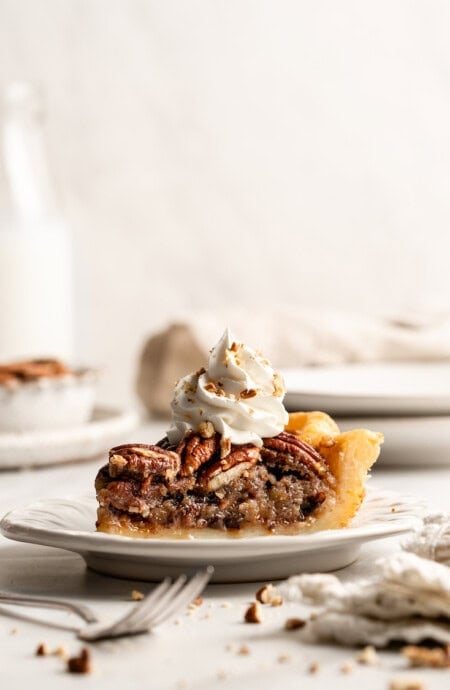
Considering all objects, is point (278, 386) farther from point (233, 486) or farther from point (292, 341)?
point (292, 341)

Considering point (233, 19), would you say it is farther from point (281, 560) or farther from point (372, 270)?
point (281, 560)

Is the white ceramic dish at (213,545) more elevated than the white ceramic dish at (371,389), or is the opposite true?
the white ceramic dish at (213,545)

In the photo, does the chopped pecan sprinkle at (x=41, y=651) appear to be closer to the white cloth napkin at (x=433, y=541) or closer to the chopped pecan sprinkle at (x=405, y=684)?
the chopped pecan sprinkle at (x=405, y=684)

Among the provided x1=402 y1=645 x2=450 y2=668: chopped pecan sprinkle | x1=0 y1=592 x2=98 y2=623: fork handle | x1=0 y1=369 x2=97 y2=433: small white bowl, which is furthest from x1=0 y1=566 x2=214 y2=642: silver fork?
x1=0 y1=369 x2=97 y2=433: small white bowl

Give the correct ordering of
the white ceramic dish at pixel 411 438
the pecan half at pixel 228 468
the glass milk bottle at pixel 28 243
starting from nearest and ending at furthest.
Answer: the pecan half at pixel 228 468 < the white ceramic dish at pixel 411 438 < the glass milk bottle at pixel 28 243

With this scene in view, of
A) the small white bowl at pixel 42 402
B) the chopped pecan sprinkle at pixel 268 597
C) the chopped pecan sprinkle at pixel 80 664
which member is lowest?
the small white bowl at pixel 42 402

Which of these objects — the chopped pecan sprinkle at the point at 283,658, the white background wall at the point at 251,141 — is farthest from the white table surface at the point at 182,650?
the white background wall at the point at 251,141

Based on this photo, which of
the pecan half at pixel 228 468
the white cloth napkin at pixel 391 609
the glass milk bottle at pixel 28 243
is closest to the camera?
the white cloth napkin at pixel 391 609
